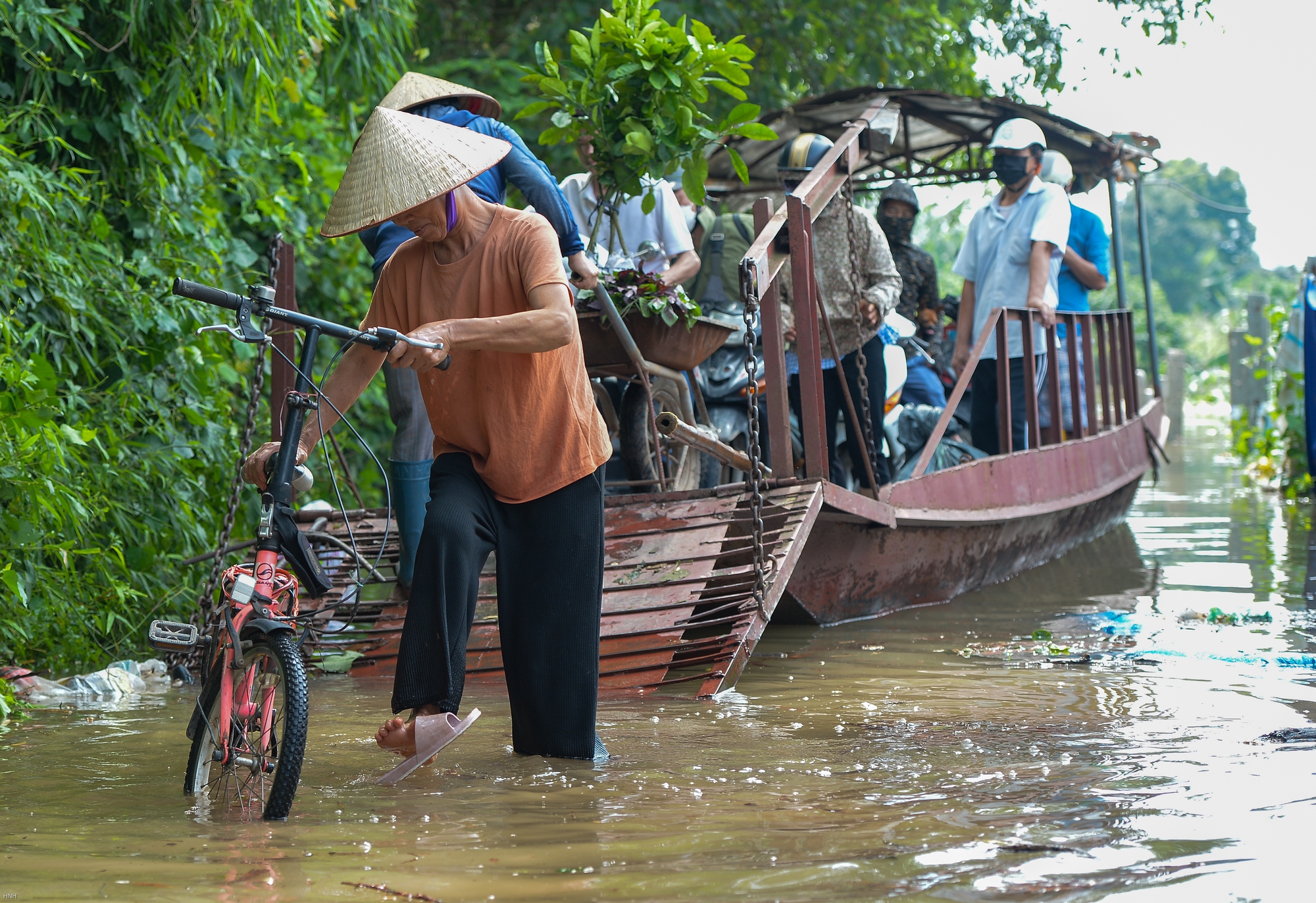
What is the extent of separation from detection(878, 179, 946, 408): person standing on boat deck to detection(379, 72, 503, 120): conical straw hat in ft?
12.2

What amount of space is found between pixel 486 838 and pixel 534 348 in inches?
45.9

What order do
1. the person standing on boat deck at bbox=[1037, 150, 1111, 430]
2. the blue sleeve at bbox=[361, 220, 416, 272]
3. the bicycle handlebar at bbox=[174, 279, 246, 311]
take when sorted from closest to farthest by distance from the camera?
the bicycle handlebar at bbox=[174, 279, 246, 311]
the blue sleeve at bbox=[361, 220, 416, 272]
the person standing on boat deck at bbox=[1037, 150, 1111, 430]

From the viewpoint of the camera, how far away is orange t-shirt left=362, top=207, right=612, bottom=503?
3.70m

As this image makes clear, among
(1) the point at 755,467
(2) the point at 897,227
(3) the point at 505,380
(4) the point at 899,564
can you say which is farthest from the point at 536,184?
(2) the point at 897,227

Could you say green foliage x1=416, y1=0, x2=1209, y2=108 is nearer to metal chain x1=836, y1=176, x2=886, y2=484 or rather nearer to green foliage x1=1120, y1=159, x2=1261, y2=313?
metal chain x1=836, y1=176, x2=886, y2=484

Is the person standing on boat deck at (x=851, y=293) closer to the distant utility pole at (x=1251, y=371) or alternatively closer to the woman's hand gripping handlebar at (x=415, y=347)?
the woman's hand gripping handlebar at (x=415, y=347)

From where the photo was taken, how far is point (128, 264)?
256 inches

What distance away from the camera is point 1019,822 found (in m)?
3.15

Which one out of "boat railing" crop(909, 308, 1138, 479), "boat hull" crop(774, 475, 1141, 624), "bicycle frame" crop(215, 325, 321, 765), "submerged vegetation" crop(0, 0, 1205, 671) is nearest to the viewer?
"bicycle frame" crop(215, 325, 321, 765)

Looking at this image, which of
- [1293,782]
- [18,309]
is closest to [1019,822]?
[1293,782]

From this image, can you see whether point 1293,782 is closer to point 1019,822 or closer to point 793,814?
point 1019,822

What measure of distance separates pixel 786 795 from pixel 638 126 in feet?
11.1

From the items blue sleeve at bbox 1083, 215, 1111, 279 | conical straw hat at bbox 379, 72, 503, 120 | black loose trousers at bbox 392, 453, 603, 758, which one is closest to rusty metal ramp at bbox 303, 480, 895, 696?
black loose trousers at bbox 392, 453, 603, 758

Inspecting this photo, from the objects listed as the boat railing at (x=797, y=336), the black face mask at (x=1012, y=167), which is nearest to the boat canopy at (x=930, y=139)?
the black face mask at (x=1012, y=167)
